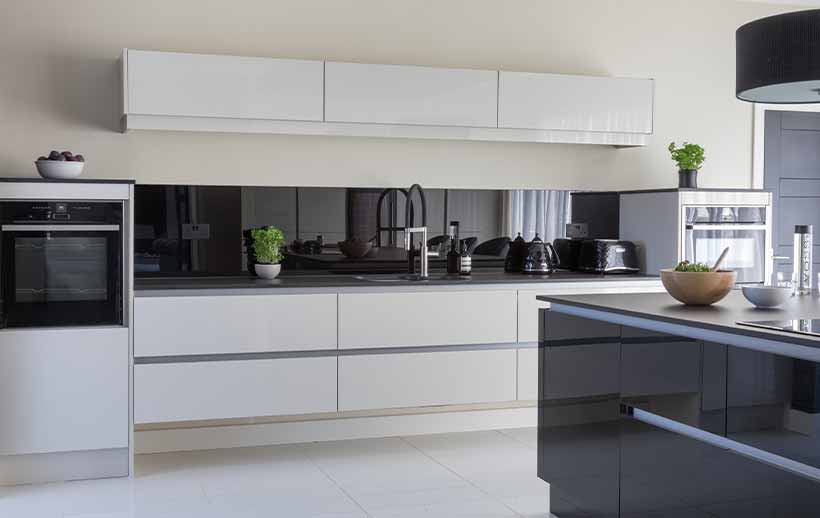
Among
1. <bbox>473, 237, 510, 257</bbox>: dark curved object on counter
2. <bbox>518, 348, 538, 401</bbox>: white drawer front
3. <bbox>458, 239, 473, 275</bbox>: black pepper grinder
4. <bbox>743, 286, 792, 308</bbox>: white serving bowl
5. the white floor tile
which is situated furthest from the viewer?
<bbox>473, 237, 510, 257</bbox>: dark curved object on counter

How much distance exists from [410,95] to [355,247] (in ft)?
3.03

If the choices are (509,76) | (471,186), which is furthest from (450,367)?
(509,76)

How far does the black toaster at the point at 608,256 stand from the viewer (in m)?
5.39

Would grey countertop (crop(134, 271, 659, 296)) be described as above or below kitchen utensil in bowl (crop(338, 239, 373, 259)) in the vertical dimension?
below

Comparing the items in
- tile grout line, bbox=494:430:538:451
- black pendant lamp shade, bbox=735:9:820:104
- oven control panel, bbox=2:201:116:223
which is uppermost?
black pendant lamp shade, bbox=735:9:820:104

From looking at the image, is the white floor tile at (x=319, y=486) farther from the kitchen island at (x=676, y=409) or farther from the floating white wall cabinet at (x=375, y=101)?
the floating white wall cabinet at (x=375, y=101)

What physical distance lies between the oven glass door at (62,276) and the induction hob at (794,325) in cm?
282

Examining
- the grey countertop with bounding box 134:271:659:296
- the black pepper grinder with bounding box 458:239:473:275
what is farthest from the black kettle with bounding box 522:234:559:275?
the black pepper grinder with bounding box 458:239:473:275

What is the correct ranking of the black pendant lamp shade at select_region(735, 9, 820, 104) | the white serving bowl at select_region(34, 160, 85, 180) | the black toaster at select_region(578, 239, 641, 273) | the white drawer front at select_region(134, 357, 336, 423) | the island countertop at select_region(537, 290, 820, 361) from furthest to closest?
1. the black toaster at select_region(578, 239, 641, 273)
2. the white drawer front at select_region(134, 357, 336, 423)
3. the white serving bowl at select_region(34, 160, 85, 180)
4. the black pendant lamp shade at select_region(735, 9, 820, 104)
5. the island countertop at select_region(537, 290, 820, 361)

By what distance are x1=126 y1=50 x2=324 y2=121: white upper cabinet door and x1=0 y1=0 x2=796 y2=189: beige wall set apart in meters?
0.37

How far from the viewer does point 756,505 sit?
2645 mm

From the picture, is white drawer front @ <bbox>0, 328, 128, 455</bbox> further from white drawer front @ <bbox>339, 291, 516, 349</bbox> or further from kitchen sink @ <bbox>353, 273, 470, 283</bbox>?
kitchen sink @ <bbox>353, 273, 470, 283</bbox>

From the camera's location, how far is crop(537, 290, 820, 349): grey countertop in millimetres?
2590

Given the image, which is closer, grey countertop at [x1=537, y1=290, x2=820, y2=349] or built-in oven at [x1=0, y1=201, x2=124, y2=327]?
grey countertop at [x1=537, y1=290, x2=820, y2=349]
